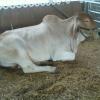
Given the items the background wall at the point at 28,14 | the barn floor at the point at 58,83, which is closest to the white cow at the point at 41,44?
the barn floor at the point at 58,83

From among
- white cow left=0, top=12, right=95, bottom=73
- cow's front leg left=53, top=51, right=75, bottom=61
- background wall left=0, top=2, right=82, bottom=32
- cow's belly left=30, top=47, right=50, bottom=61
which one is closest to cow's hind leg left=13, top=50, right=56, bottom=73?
white cow left=0, top=12, right=95, bottom=73

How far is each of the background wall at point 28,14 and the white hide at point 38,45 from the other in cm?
80

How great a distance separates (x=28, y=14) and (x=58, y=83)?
6.24 ft

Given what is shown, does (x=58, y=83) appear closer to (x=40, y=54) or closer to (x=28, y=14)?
(x=40, y=54)

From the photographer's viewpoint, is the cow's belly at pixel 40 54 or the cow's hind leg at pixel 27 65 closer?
the cow's hind leg at pixel 27 65

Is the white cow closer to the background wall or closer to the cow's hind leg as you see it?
the cow's hind leg

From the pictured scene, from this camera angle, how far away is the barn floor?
2.53 meters

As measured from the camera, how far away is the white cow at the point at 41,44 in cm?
306

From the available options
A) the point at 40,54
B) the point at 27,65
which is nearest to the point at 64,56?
the point at 40,54

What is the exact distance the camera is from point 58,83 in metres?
2.78

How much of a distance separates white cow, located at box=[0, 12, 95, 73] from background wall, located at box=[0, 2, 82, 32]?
0.79 meters

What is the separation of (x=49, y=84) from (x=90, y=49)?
1.40 m

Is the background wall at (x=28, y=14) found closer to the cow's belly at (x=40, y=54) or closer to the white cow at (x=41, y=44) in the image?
the white cow at (x=41, y=44)

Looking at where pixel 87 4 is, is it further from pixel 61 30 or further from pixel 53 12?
pixel 61 30
